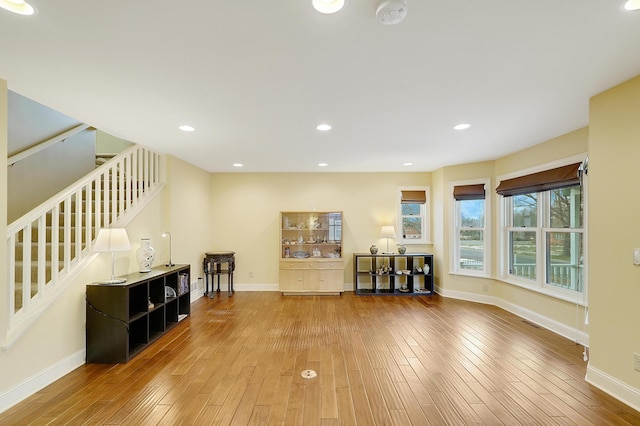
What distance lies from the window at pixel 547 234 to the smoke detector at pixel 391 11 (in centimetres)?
336

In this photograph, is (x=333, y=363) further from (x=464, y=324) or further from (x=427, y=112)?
(x=427, y=112)

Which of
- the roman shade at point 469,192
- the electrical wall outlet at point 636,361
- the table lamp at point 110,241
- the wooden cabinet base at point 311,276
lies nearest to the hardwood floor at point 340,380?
the electrical wall outlet at point 636,361

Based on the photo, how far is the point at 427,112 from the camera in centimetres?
287

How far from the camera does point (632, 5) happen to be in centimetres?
148

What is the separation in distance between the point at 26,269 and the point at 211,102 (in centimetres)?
211

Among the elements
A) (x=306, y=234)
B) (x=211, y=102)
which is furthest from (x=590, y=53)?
(x=306, y=234)

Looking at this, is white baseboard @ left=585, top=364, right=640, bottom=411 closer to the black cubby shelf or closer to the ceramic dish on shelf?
the black cubby shelf

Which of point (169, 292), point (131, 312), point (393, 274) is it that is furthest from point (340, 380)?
point (393, 274)

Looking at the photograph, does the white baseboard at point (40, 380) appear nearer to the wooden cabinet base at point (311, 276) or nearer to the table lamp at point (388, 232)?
the wooden cabinet base at point (311, 276)

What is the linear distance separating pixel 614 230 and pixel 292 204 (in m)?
4.98

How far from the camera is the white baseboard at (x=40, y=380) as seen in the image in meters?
2.24

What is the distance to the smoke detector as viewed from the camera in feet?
4.66

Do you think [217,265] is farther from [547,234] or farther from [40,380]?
[547,234]

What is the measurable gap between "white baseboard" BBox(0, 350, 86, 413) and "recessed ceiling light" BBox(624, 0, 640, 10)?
4766 mm
